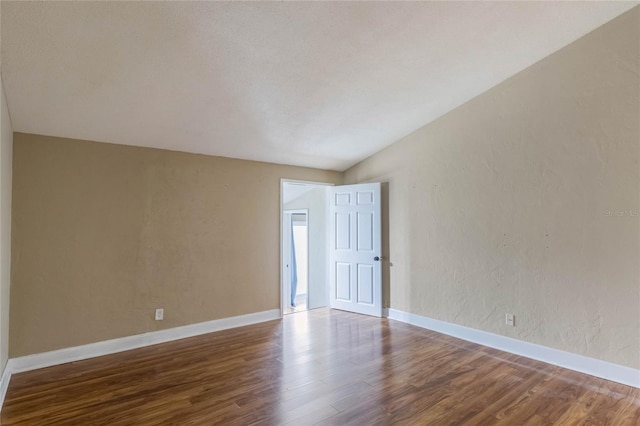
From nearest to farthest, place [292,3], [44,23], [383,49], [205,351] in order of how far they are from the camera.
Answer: [44,23] → [292,3] → [383,49] → [205,351]

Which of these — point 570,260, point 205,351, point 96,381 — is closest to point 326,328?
point 205,351

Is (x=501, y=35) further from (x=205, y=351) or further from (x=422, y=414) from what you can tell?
(x=205, y=351)

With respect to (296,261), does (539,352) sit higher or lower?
lower

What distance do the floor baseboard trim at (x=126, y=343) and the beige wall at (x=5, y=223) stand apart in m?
0.23

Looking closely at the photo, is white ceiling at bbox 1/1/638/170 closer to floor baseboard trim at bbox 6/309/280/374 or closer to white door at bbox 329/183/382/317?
white door at bbox 329/183/382/317

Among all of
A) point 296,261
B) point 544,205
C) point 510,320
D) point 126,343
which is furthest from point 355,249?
point 296,261

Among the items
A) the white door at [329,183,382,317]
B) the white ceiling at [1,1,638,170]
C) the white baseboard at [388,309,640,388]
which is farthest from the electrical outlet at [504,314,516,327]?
the white ceiling at [1,1,638,170]

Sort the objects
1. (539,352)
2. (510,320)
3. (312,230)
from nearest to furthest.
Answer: (539,352), (510,320), (312,230)

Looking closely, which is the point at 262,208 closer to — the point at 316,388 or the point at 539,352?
the point at 316,388

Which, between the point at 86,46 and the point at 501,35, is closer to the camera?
the point at 86,46

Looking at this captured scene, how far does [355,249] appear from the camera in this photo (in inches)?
206

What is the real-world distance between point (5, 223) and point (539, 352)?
5.33 metres

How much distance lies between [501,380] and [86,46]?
14.4 feet

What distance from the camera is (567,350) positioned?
10.4 feet
